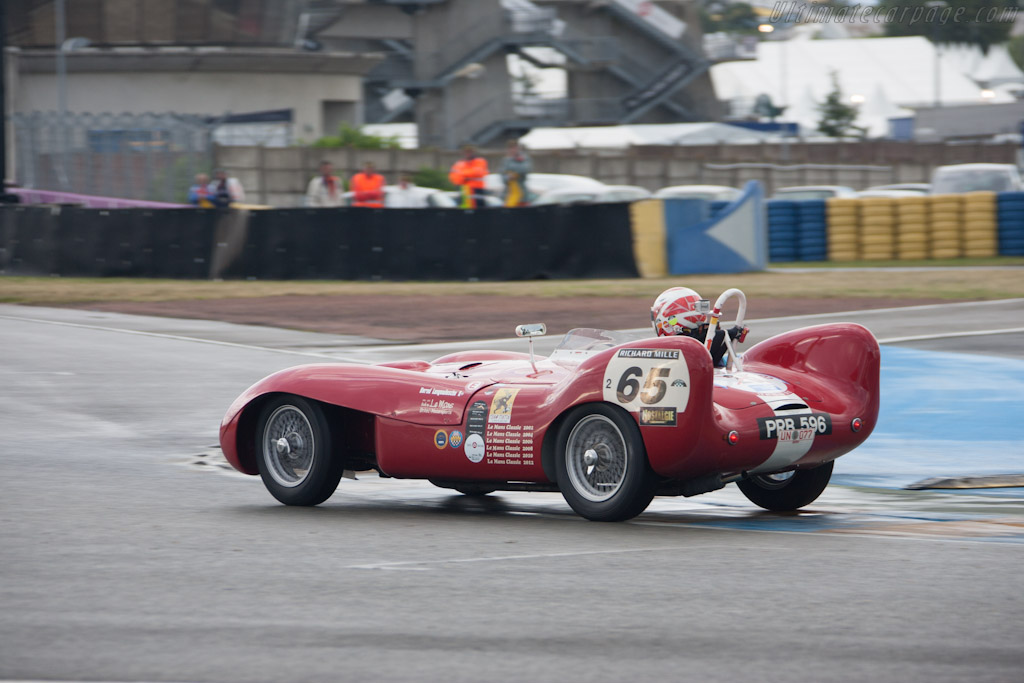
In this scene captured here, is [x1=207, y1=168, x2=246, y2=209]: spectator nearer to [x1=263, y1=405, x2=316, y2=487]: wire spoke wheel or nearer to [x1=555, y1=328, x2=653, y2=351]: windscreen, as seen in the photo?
[x1=263, y1=405, x2=316, y2=487]: wire spoke wheel

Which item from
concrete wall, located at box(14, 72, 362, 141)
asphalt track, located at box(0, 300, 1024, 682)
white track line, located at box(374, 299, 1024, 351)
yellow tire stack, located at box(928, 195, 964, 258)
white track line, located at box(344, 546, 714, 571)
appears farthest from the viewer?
concrete wall, located at box(14, 72, 362, 141)

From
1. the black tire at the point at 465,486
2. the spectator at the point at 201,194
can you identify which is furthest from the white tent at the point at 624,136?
the black tire at the point at 465,486

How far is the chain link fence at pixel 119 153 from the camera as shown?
1281 inches

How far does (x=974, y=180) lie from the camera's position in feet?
104

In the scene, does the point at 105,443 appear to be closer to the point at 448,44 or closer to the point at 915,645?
the point at 915,645

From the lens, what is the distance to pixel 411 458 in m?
7.62

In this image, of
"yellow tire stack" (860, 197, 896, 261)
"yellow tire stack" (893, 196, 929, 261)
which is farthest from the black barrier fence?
"yellow tire stack" (893, 196, 929, 261)

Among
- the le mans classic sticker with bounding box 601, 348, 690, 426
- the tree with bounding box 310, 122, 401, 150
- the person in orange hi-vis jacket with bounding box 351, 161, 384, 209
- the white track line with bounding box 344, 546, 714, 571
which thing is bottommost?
the white track line with bounding box 344, 546, 714, 571

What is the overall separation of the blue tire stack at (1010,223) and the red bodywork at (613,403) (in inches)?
795

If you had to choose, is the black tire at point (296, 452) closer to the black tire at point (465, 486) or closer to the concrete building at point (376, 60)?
the black tire at point (465, 486)

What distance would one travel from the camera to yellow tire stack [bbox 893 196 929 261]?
2738cm

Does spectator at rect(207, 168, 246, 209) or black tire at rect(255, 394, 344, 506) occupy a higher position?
spectator at rect(207, 168, 246, 209)

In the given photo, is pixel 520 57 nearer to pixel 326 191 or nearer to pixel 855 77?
pixel 855 77

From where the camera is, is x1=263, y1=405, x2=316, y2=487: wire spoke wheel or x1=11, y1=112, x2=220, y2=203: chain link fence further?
x1=11, y1=112, x2=220, y2=203: chain link fence
